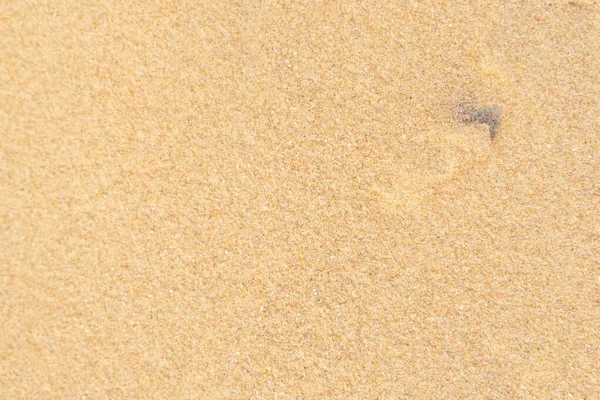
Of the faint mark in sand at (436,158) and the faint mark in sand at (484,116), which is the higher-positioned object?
the faint mark in sand at (484,116)

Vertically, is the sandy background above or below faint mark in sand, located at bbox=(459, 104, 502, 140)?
below

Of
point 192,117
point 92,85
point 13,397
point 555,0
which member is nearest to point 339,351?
point 192,117

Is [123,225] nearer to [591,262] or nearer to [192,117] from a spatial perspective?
[192,117]

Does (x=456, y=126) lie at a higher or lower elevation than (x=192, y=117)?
higher

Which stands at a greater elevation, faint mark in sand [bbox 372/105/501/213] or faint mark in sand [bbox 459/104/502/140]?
faint mark in sand [bbox 459/104/502/140]

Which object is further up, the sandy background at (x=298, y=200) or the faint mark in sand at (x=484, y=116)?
the faint mark in sand at (x=484, y=116)

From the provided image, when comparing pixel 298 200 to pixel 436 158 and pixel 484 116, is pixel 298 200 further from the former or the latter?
pixel 484 116

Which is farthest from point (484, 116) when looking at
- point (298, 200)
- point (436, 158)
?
point (298, 200)

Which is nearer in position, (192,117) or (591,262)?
(591,262)
